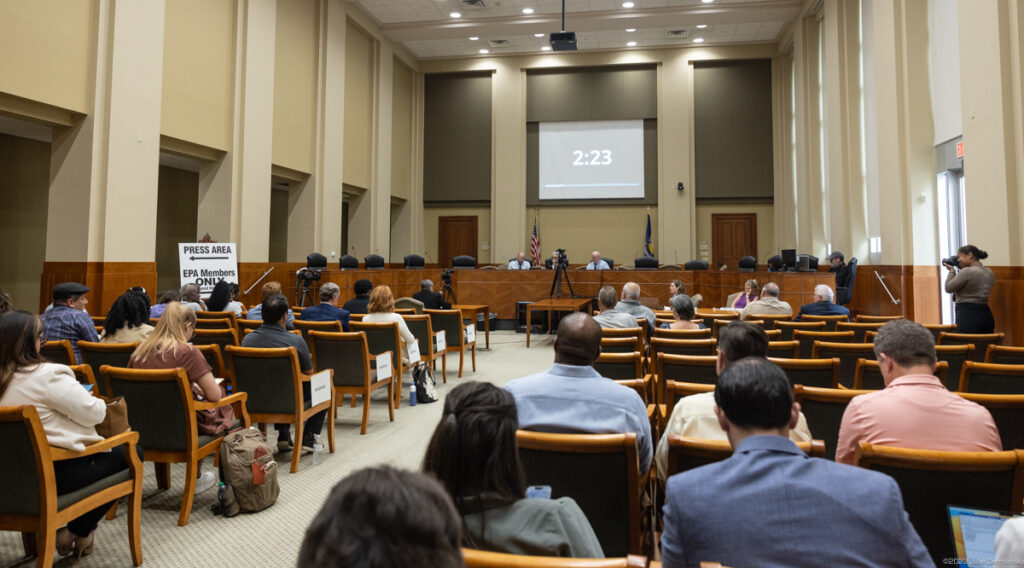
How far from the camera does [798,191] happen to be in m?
12.2

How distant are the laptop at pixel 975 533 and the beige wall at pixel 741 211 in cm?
1299

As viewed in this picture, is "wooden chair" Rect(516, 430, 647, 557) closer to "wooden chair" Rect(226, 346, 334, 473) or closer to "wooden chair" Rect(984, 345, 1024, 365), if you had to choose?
"wooden chair" Rect(226, 346, 334, 473)

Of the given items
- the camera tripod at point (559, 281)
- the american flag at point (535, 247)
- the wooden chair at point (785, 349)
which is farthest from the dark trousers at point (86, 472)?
the american flag at point (535, 247)

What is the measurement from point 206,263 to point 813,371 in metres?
8.14

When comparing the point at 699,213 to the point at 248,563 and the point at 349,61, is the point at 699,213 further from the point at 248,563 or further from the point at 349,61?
the point at 248,563

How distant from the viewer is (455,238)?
1512 centimetres

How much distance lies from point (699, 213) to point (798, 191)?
2397 mm

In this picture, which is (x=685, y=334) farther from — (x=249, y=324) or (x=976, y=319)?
(x=249, y=324)

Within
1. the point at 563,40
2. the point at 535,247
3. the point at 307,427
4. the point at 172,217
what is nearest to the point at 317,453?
the point at 307,427

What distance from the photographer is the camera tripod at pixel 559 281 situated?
30.3 feet

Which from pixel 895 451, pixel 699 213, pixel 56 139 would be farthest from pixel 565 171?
pixel 895 451

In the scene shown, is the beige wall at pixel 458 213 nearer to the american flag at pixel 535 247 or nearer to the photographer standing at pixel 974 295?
the american flag at pixel 535 247

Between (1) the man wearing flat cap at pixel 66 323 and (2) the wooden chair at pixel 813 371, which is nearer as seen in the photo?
(2) the wooden chair at pixel 813 371

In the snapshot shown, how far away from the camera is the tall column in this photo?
6605 millimetres
